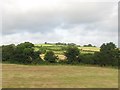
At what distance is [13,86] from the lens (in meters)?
32.6

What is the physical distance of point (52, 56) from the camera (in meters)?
60.1

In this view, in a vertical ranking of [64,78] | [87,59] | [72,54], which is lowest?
[64,78]

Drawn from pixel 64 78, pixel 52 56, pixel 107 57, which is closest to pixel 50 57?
pixel 52 56

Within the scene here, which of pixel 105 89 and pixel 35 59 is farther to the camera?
pixel 35 59

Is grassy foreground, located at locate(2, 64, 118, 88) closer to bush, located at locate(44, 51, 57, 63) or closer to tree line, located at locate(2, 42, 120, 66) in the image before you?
tree line, located at locate(2, 42, 120, 66)

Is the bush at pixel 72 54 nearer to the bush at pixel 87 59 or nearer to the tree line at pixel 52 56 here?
the tree line at pixel 52 56

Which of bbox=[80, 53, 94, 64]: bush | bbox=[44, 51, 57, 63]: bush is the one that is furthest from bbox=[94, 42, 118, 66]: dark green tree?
bbox=[44, 51, 57, 63]: bush

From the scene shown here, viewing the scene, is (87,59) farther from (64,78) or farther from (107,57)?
(64,78)

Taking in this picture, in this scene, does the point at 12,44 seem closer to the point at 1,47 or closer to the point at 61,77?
the point at 1,47

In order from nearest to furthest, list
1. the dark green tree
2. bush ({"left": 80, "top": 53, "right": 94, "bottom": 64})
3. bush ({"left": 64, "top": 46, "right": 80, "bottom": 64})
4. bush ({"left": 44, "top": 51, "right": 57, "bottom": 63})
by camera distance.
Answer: bush ({"left": 44, "top": 51, "right": 57, "bottom": 63}) → bush ({"left": 80, "top": 53, "right": 94, "bottom": 64}) → the dark green tree → bush ({"left": 64, "top": 46, "right": 80, "bottom": 64})

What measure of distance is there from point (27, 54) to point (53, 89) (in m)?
29.5

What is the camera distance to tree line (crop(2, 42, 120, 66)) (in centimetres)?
5941

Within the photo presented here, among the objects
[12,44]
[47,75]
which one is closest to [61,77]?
[47,75]

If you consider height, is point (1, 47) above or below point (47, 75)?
above
